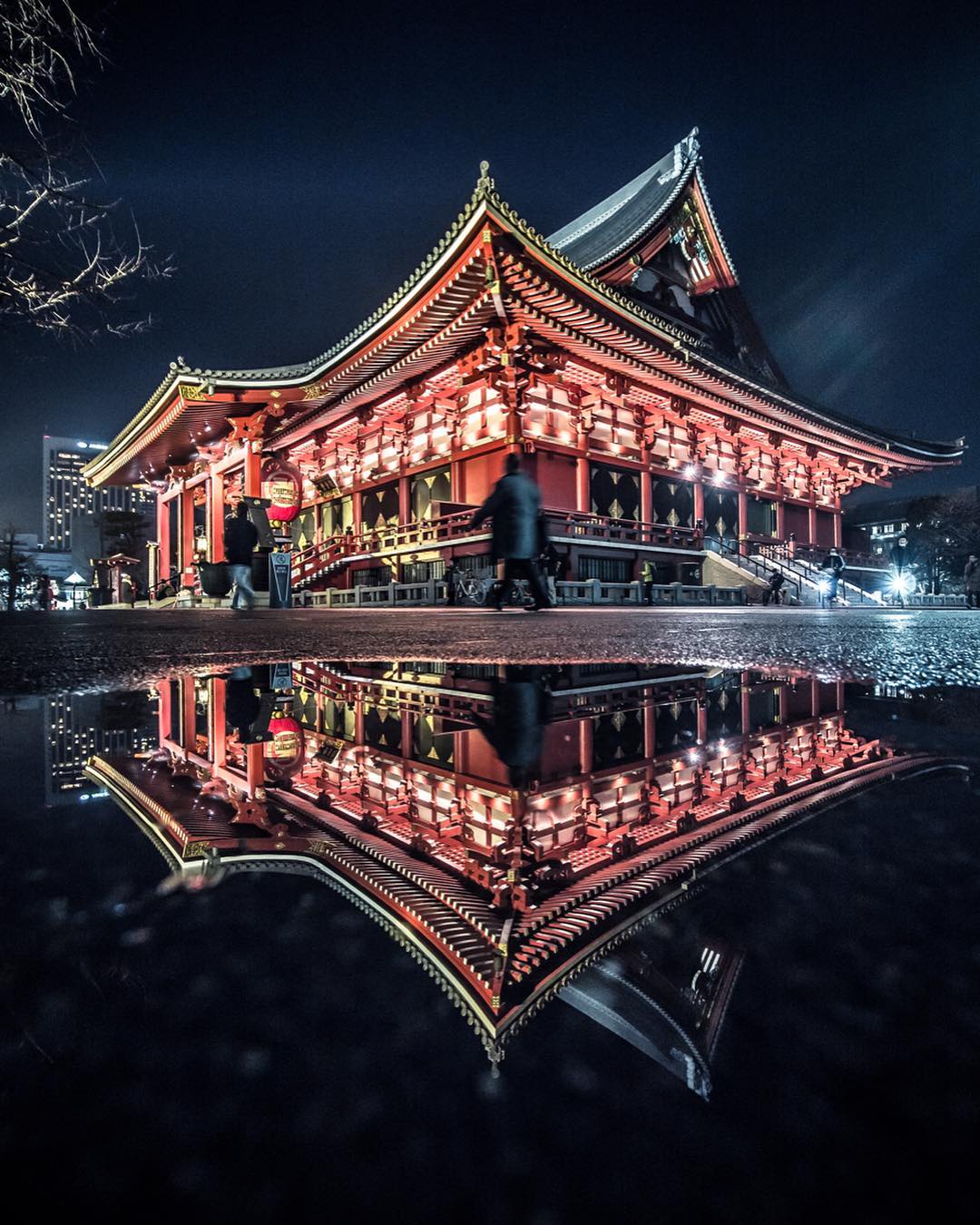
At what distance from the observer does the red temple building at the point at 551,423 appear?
1251 centimetres

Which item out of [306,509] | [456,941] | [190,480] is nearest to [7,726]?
A: [456,941]

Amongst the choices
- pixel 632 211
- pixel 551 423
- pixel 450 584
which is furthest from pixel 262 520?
pixel 632 211

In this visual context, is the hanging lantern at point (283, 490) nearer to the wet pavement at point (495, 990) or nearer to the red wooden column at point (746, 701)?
the red wooden column at point (746, 701)

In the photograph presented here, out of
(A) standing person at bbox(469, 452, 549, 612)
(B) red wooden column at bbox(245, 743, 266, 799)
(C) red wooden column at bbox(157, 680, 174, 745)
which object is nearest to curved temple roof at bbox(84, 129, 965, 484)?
(A) standing person at bbox(469, 452, 549, 612)

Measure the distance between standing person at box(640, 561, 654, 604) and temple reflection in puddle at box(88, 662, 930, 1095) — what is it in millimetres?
13572

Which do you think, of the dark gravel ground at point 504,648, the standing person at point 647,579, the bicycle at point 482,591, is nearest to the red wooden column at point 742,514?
the standing person at point 647,579

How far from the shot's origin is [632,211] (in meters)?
21.4

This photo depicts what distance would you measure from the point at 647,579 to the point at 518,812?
1610 cm

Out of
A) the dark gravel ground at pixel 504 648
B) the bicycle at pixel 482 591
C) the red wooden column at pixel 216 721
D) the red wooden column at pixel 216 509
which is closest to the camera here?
the red wooden column at pixel 216 721

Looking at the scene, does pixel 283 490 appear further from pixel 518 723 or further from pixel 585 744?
pixel 585 744

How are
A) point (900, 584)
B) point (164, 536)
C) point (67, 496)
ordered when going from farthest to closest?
point (67, 496) < point (164, 536) < point (900, 584)

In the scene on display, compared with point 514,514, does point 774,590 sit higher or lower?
lower

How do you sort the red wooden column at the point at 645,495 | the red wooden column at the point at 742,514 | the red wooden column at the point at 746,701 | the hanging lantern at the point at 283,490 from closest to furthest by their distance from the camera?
the red wooden column at the point at 746,701 → the hanging lantern at the point at 283,490 → the red wooden column at the point at 645,495 → the red wooden column at the point at 742,514

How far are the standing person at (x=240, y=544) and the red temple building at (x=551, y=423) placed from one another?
2.82 m
